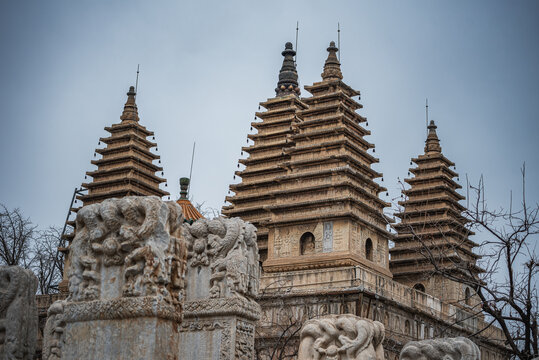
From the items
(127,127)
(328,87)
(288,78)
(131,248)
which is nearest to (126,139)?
(127,127)

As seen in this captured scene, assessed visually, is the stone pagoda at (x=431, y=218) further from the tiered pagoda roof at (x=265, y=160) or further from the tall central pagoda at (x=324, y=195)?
the tiered pagoda roof at (x=265, y=160)

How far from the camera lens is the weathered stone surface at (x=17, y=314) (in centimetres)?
936

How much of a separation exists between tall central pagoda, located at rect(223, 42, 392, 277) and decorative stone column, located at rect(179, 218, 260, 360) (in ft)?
91.8

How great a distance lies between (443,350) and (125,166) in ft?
136

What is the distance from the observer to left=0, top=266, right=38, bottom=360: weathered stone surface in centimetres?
936

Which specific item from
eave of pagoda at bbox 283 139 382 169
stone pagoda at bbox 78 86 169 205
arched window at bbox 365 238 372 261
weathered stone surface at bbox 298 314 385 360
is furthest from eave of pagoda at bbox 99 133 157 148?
weathered stone surface at bbox 298 314 385 360

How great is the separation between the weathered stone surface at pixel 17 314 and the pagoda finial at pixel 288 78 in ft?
144

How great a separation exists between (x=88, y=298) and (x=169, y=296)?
79 cm

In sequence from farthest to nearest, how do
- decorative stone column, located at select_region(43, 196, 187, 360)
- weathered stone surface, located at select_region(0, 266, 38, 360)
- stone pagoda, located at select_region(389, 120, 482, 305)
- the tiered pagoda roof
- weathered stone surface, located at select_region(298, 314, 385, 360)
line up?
stone pagoda, located at select_region(389, 120, 482, 305) → the tiered pagoda roof → weathered stone surface, located at select_region(298, 314, 385, 360) → weathered stone surface, located at select_region(0, 266, 38, 360) → decorative stone column, located at select_region(43, 196, 187, 360)

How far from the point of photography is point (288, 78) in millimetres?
53750

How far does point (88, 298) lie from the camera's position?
25.8 ft

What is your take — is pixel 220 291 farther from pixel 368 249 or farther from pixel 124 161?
pixel 124 161

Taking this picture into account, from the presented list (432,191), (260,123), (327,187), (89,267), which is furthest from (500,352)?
(89,267)

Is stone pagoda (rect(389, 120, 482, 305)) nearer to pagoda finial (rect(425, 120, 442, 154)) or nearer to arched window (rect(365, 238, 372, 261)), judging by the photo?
pagoda finial (rect(425, 120, 442, 154))
